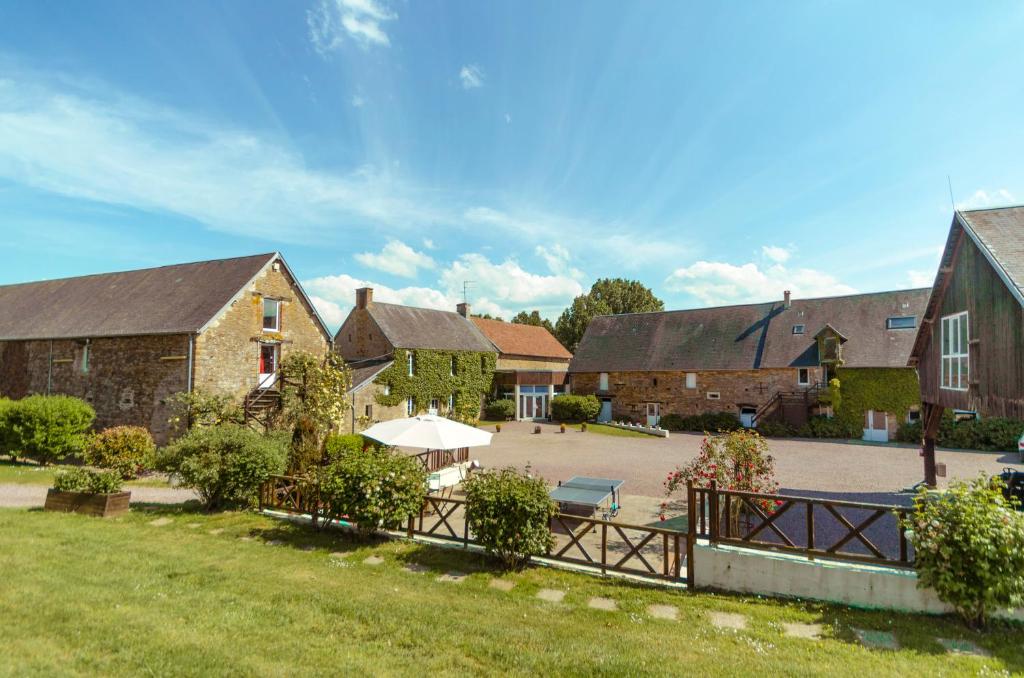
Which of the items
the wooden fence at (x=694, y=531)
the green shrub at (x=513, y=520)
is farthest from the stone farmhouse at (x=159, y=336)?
the green shrub at (x=513, y=520)

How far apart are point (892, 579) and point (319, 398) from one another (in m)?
14.8

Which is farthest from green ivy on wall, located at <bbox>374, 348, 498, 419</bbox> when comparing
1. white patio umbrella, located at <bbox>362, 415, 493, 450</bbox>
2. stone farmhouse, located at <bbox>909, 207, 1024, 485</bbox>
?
stone farmhouse, located at <bbox>909, 207, 1024, 485</bbox>

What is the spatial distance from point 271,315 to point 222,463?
12.2 meters

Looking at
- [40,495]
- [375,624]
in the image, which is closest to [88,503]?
[40,495]

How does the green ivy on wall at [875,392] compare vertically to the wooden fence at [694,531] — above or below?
above

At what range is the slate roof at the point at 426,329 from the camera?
31141 mm

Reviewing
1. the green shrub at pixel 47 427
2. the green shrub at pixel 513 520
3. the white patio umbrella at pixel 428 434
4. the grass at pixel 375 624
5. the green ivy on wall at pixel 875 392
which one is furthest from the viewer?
the green ivy on wall at pixel 875 392

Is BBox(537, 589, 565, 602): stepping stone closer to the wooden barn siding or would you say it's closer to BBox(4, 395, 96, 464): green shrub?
the wooden barn siding

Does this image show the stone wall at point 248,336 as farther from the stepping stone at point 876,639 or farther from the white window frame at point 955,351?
the white window frame at point 955,351

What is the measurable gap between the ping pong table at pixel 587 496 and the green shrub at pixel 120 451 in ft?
43.2

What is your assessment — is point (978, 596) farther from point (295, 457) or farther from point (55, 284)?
point (55, 284)

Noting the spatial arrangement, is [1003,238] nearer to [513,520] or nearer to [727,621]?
[727,621]

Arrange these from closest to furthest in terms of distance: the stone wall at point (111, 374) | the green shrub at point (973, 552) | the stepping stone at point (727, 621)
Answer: the green shrub at point (973, 552)
the stepping stone at point (727, 621)
the stone wall at point (111, 374)

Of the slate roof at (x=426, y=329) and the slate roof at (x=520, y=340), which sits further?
the slate roof at (x=520, y=340)
